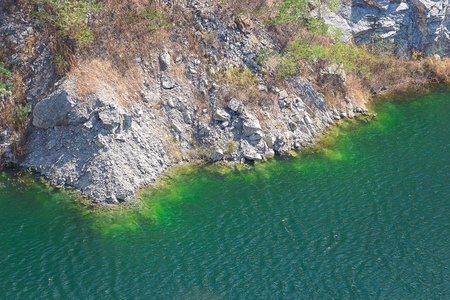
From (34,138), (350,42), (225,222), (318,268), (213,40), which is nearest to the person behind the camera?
(318,268)

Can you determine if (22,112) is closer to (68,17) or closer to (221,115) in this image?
(68,17)

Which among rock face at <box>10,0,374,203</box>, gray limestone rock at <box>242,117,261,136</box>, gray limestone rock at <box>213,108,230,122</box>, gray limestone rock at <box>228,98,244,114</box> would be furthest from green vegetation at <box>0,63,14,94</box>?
gray limestone rock at <box>242,117,261,136</box>

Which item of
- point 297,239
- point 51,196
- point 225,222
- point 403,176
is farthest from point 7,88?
point 403,176

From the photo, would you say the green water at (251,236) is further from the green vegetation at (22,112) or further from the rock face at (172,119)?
the green vegetation at (22,112)

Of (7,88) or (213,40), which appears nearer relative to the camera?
(7,88)

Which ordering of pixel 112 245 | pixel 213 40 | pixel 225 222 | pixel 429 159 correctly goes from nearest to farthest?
pixel 112 245 → pixel 225 222 → pixel 429 159 → pixel 213 40

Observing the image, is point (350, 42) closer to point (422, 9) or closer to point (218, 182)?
point (422, 9)

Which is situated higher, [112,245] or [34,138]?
[34,138]
